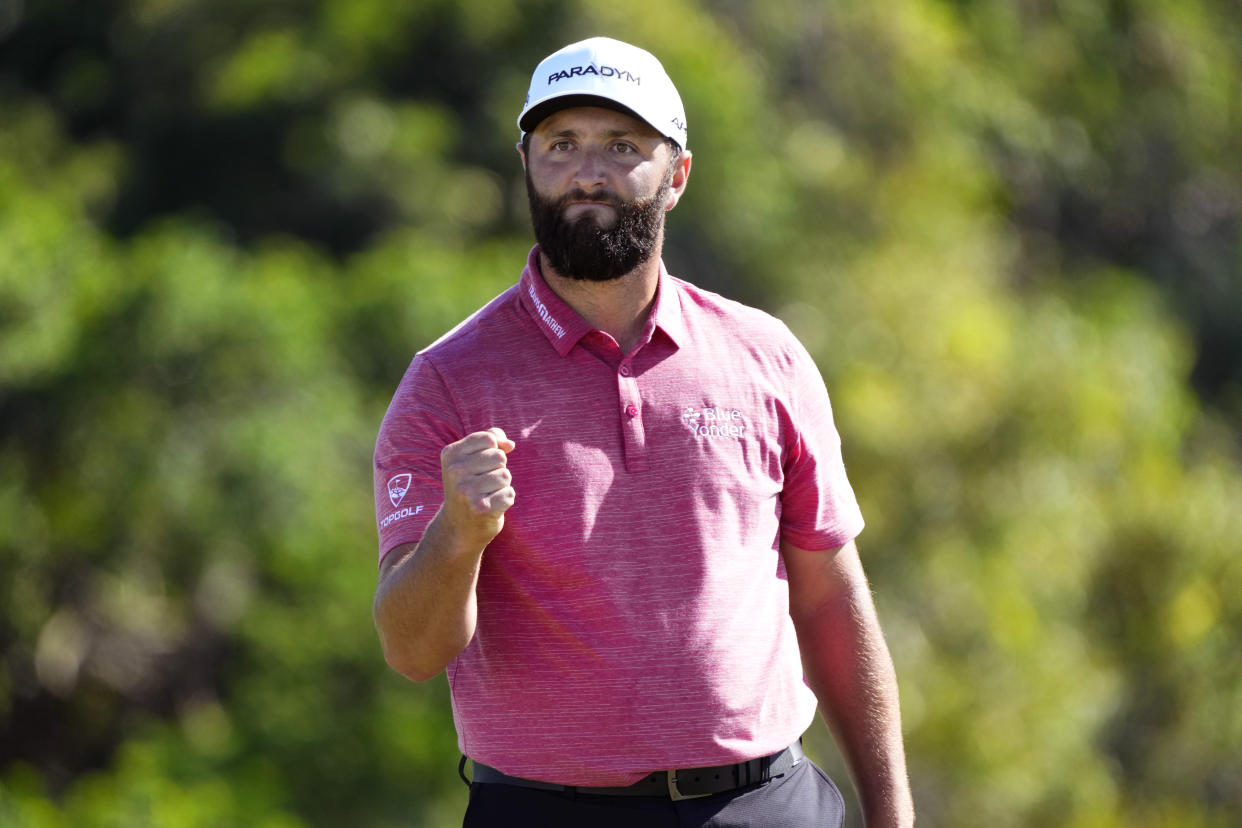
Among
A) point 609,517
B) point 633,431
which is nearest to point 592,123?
point 633,431

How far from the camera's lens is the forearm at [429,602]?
187 cm

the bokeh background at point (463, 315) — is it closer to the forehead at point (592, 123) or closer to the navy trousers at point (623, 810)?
the navy trousers at point (623, 810)

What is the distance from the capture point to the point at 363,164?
18.3m

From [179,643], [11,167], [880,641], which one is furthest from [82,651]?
[880,641]

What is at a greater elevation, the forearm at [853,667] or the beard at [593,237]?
the beard at [593,237]

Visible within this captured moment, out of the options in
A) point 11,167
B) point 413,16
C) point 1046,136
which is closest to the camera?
point 11,167

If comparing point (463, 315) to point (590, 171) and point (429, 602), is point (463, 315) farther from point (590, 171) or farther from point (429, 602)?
point (429, 602)

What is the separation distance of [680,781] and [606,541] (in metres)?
0.31

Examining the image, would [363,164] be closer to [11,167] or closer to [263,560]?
[11,167]

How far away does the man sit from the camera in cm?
200

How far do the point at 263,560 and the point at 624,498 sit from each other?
12.4m

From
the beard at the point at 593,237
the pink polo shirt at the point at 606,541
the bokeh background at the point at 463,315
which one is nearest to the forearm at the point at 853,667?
the pink polo shirt at the point at 606,541

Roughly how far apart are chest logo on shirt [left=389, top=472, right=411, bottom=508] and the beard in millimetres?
352

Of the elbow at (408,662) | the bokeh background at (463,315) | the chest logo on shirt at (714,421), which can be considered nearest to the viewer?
the elbow at (408,662)
